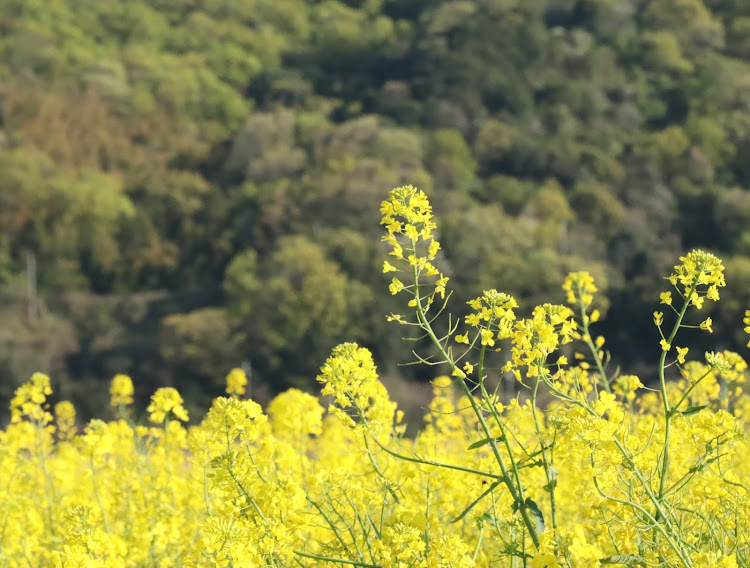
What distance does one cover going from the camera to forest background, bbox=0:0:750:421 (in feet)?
78.2

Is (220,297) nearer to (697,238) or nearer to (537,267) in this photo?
(537,267)

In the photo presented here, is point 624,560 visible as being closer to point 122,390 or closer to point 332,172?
point 122,390

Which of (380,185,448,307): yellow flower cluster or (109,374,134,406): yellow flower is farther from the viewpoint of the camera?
(109,374,134,406): yellow flower

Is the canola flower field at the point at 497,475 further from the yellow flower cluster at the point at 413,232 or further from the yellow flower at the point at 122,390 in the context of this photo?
the yellow flower at the point at 122,390

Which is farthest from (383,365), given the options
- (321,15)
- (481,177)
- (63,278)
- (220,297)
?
(321,15)

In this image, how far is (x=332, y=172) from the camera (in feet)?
101

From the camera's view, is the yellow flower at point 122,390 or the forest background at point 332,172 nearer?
the yellow flower at point 122,390

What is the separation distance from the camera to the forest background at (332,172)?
23828mm

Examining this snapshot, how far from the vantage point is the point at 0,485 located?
488 centimetres

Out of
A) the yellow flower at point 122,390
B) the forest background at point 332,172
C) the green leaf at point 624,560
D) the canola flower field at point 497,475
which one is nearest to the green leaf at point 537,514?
the canola flower field at point 497,475

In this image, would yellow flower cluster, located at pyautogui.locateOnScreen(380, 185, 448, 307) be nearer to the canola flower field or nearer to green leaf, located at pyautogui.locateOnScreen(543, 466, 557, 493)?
the canola flower field

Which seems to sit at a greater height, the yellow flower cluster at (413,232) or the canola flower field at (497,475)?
the yellow flower cluster at (413,232)

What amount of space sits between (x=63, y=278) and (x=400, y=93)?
13221mm

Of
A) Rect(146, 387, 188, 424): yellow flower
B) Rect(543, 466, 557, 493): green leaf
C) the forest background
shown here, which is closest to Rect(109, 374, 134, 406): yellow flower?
Rect(146, 387, 188, 424): yellow flower
